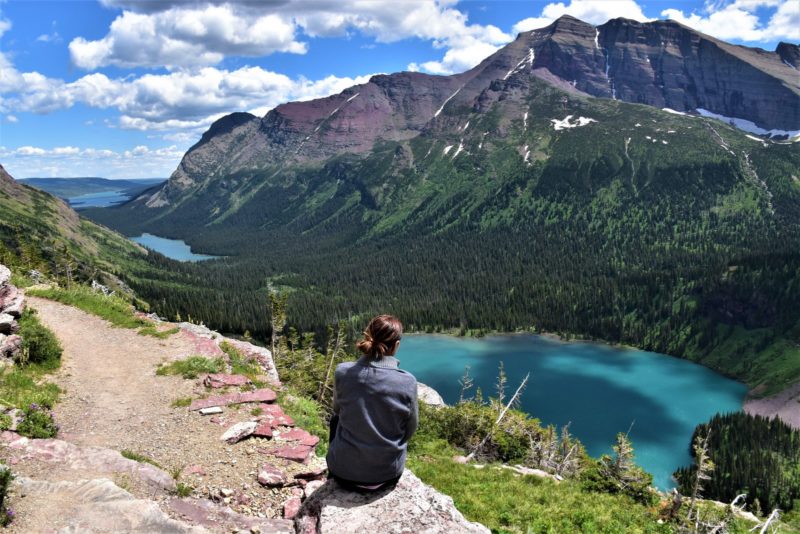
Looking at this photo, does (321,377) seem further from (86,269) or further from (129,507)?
(86,269)

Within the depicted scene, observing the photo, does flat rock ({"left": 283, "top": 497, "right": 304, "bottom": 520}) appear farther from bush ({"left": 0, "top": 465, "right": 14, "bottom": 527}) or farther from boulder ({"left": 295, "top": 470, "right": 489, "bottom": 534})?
bush ({"left": 0, "top": 465, "right": 14, "bottom": 527})

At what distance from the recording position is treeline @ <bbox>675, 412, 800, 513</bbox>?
323ft

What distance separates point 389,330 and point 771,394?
172577 mm

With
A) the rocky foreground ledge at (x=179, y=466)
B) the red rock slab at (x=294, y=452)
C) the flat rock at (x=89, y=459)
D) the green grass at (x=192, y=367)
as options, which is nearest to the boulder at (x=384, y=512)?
the rocky foreground ledge at (x=179, y=466)

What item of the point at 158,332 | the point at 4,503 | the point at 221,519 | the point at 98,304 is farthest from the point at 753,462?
the point at 4,503

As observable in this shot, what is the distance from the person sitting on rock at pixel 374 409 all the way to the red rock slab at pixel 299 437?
27.0 ft

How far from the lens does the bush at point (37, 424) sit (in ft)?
57.2

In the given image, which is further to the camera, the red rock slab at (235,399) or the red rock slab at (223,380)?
the red rock slab at (223,380)

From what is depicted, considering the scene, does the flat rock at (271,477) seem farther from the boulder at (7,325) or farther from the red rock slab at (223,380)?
the boulder at (7,325)

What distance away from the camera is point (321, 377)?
5512 cm

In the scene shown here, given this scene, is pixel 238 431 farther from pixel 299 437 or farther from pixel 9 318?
pixel 9 318

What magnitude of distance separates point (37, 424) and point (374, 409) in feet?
48.5

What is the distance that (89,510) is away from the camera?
12648 millimetres

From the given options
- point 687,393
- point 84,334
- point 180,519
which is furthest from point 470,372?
point 180,519
